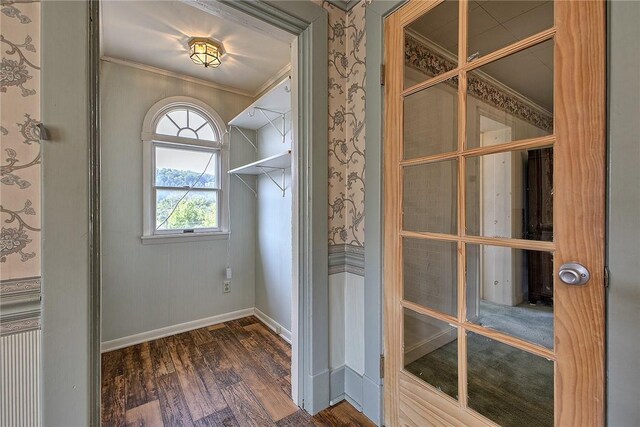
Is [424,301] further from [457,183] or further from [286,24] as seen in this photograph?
Result: [286,24]

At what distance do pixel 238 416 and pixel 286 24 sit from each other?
6.95 ft

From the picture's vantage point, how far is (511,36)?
96 centimetres

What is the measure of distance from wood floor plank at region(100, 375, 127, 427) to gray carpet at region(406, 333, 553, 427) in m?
1.71

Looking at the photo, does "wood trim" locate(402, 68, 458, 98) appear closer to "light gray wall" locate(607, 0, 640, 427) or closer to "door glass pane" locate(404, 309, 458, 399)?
"light gray wall" locate(607, 0, 640, 427)

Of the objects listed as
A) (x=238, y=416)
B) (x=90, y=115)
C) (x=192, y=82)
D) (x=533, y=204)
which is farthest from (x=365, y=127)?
(x=192, y=82)

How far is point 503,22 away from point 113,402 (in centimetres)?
273

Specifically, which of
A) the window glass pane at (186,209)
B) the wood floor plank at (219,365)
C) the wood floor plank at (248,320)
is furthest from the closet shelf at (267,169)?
the wood floor plank at (219,365)

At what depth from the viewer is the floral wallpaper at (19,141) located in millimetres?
850

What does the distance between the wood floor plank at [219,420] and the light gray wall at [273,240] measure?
3.10ft

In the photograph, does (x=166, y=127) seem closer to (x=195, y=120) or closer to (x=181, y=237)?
(x=195, y=120)

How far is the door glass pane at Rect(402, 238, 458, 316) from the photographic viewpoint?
1.14 meters

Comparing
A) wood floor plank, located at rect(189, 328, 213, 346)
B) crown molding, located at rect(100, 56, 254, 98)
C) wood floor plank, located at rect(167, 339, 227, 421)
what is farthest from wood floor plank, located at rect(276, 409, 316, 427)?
crown molding, located at rect(100, 56, 254, 98)

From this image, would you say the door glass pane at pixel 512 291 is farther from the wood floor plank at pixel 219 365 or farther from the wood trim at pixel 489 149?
the wood floor plank at pixel 219 365

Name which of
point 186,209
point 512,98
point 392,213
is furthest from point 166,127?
point 512,98
